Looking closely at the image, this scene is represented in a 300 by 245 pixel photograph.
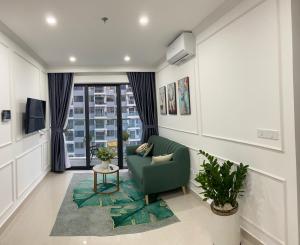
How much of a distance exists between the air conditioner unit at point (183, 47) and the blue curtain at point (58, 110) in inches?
115

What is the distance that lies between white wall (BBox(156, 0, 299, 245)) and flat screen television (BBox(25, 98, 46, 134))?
282 cm

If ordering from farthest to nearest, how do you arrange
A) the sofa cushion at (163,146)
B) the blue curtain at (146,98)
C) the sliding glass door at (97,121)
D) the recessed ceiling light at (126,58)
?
the sliding glass door at (97,121), the blue curtain at (146,98), the recessed ceiling light at (126,58), the sofa cushion at (163,146)

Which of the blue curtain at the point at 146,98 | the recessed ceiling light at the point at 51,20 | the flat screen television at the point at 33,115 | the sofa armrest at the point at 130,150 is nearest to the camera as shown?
the recessed ceiling light at the point at 51,20

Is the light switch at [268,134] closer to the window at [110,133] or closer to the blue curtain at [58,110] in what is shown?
the window at [110,133]

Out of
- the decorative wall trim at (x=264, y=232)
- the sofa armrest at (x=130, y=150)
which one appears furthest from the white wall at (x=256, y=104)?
the sofa armrest at (x=130, y=150)

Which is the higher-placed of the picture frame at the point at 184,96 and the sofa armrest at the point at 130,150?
the picture frame at the point at 184,96

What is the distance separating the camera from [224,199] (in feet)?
7.57

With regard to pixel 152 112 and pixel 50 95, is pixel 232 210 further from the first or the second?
pixel 50 95

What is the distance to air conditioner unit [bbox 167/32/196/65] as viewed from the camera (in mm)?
3373

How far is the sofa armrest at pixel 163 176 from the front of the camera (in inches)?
133

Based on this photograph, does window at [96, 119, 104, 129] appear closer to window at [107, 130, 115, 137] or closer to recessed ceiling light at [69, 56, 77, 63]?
window at [107, 130, 115, 137]

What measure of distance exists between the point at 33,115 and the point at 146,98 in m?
2.66

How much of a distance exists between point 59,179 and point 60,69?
8.37ft

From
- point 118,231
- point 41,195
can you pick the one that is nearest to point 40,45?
point 41,195
